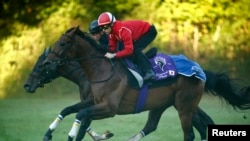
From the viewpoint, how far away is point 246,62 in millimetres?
17938

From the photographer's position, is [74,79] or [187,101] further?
[74,79]

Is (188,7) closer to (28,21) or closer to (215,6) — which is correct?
(215,6)

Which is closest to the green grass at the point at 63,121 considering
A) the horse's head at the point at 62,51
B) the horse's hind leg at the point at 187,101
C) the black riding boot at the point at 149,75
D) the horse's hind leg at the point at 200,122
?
the horse's hind leg at the point at 200,122

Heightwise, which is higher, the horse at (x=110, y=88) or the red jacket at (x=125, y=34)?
the red jacket at (x=125, y=34)

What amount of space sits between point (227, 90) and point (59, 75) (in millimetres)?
2310

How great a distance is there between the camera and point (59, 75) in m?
8.81

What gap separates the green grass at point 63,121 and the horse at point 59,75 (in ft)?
2.70

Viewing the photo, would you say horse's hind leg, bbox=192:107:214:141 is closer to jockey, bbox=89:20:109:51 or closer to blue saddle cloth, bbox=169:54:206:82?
blue saddle cloth, bbox=169:54:206:82

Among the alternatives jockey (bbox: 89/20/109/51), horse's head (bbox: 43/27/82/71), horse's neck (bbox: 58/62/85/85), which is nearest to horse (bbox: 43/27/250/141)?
horse's head (bbox: 43/27/82/71)

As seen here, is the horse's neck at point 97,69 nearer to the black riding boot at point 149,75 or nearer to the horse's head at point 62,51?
the horse's head at point 62,51

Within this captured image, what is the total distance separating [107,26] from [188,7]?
11648mm

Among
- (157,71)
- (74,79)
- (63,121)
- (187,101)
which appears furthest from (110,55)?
(63,121)

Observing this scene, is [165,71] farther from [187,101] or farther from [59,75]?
[59,75]

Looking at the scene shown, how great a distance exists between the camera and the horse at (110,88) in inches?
297
